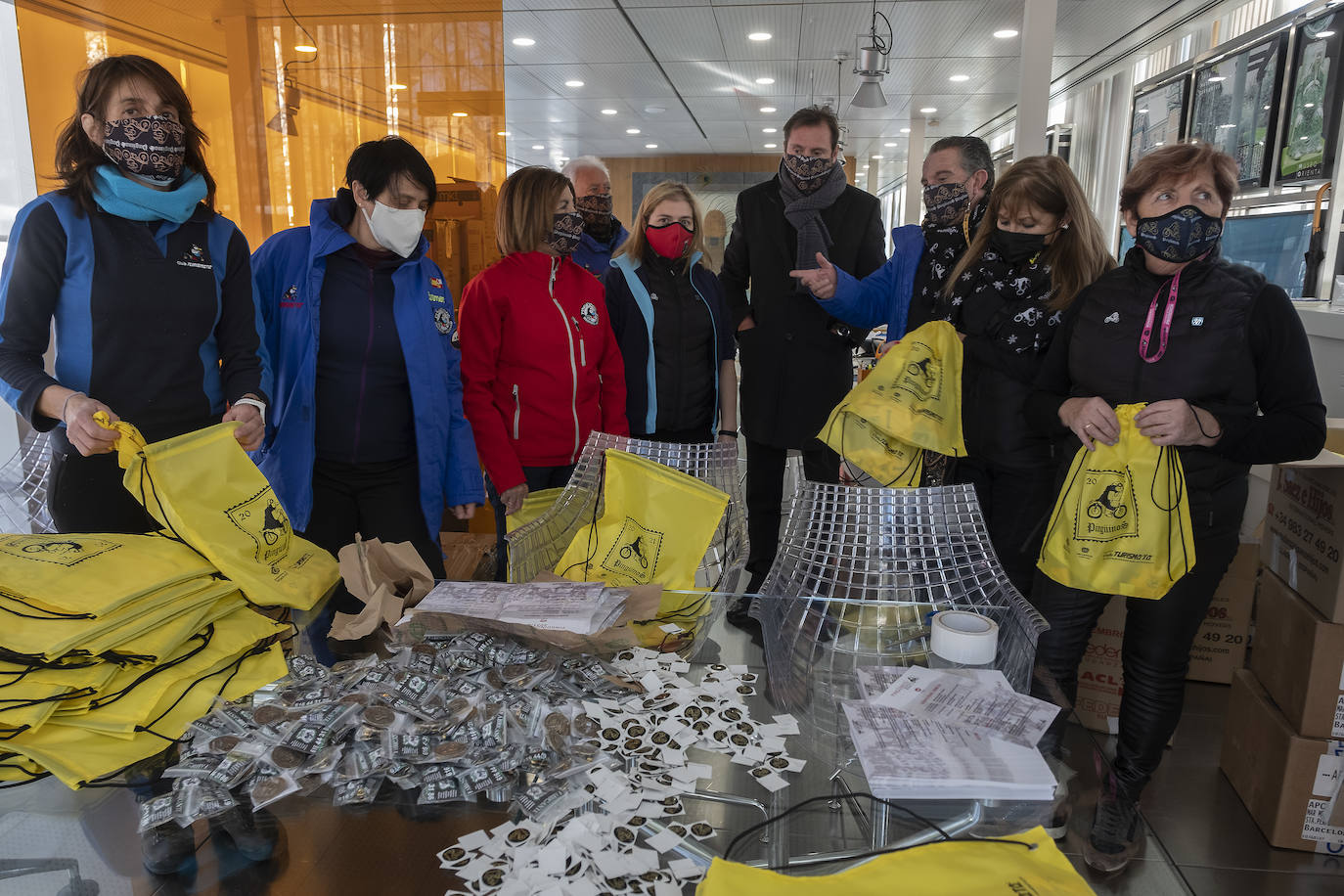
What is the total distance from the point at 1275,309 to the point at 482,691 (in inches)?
64.5

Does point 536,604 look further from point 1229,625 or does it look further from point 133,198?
point 1229,625

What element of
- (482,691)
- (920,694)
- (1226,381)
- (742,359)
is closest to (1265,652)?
(1226,381)

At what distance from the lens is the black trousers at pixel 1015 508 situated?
210cm

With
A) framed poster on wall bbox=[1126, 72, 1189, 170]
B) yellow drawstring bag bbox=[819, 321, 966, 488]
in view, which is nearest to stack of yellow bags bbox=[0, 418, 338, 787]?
yellow drawstring bag bbox=[819, 321, 966, 488]

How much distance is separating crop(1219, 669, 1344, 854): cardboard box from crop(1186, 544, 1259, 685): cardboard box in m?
0.47

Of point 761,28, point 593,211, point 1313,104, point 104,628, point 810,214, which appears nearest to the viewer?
point 104,628

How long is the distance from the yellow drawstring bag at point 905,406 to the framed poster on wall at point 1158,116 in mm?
4970

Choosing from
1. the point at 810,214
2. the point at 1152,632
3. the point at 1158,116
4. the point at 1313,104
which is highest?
the point at 1158,116

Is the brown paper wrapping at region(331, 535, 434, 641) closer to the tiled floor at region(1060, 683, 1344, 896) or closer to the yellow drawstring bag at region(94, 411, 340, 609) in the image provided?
the yellow drawstring bag at region(94, 411, 340, 609)

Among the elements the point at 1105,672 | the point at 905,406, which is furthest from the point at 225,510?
the point at 1105,672

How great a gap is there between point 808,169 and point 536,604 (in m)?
1.88

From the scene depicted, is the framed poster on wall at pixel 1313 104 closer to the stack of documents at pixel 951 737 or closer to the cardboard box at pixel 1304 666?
the cardboard box at pixel 1304 666

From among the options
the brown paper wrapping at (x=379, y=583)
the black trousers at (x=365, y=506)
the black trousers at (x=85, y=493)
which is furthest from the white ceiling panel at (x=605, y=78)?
the brown paper wrapping at (x=379, y=583)

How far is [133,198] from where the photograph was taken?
1.72 metres
